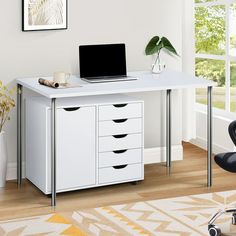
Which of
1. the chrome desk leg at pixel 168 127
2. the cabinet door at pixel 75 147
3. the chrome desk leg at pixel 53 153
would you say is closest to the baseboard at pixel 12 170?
the cabinet door at pixel 75 147

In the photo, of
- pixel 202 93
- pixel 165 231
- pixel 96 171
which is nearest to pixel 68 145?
pixel 96 171

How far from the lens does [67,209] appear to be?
4285 mm

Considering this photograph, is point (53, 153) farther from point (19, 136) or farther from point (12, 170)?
point (12, 170)

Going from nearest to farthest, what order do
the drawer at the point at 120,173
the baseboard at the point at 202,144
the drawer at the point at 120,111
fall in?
the drawer at the point at 120,111
the drawer at the point at 120,173
the baseboard at the point at 202,144

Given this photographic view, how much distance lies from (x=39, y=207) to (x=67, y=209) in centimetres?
19

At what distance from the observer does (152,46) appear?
5.21 m

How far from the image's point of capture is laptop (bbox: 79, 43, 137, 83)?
15.8 ft

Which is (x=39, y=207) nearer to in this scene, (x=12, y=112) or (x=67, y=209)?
(x=67, y=209)

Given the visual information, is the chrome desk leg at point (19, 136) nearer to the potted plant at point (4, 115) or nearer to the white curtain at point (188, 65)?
the potted plant at point (4, 115)

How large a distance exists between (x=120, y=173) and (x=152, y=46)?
1099 millimetres

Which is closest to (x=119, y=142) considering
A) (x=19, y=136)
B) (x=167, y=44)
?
(x=19, y=136)

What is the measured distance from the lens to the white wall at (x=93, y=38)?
15.8ft

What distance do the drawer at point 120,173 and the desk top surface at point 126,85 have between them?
58cm

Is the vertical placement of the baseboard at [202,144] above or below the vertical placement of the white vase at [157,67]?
below
